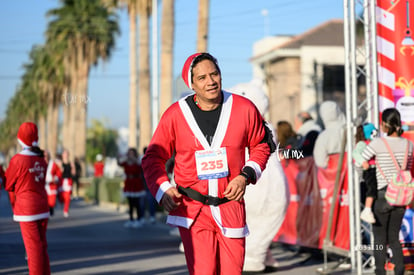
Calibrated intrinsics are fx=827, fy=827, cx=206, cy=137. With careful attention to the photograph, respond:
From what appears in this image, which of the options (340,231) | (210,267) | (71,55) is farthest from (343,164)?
(71,55)

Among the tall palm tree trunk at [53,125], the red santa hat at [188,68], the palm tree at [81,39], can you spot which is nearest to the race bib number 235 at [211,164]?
the red santa hat at [188,68]

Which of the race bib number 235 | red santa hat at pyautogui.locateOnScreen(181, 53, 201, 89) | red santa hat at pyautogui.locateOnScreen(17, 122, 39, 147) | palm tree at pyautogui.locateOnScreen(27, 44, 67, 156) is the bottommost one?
the race bib number 235

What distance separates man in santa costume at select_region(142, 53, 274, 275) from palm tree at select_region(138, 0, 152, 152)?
25.8 meters

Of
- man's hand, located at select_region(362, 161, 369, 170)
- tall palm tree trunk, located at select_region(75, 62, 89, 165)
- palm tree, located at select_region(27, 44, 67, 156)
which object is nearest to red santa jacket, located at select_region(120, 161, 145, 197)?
man's hand, located at select_region(362, 161, 369, 170)

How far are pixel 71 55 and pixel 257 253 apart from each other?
46163mm

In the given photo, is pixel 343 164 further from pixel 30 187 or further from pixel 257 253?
pixel 30 187

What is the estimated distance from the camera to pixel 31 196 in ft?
28.4

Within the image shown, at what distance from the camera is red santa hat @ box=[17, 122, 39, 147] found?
866 centimetres

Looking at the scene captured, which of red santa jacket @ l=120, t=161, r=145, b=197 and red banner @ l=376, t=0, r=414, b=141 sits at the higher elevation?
red banner @ l=376, t=0, r=414, b=141

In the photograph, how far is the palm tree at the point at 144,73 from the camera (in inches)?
1256

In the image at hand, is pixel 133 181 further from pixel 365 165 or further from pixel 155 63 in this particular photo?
pixel 155 63

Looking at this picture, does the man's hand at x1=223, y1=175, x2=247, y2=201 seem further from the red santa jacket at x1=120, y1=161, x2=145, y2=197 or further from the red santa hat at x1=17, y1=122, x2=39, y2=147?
the red santa jacket at x1=120, y1=161, x2=145, y2=197

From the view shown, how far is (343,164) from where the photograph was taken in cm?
1034

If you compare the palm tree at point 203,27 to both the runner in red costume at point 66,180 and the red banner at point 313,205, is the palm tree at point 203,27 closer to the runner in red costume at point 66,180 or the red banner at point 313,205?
the runner in red costume at point 66,180
